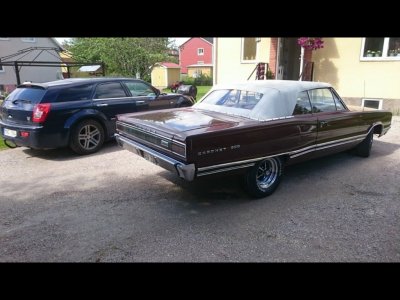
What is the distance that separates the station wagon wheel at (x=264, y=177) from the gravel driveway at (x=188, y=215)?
130 mm

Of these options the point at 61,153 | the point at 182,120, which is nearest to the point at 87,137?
the point at 61,153

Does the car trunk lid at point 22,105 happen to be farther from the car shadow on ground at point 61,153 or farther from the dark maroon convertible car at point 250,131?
the dark maroon convertible car at point 250,131

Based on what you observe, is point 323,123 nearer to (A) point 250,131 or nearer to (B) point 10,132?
(A) point 250,131

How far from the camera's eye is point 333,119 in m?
5.37

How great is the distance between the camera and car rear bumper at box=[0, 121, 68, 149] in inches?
236

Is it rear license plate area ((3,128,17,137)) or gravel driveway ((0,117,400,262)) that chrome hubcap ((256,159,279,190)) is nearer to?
gravel driveway ((0,117,400,262))

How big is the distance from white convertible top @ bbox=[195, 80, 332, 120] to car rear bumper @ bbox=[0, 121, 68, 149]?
114 inches

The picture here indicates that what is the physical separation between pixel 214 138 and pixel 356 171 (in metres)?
3.26

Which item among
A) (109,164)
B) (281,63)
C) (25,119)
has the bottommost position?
(109,164)

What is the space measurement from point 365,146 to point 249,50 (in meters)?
8.73

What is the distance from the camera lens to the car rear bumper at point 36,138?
5988mm
